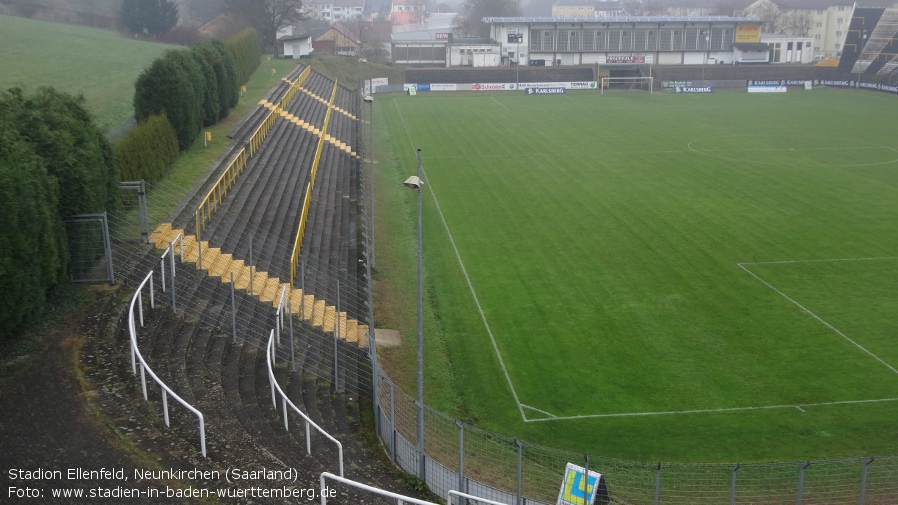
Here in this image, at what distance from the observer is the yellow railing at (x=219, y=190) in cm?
2555

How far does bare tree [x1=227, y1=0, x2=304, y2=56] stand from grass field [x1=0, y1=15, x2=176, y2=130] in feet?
71.4

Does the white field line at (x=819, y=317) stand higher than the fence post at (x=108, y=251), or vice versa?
the fence post at (x=108, y=251)

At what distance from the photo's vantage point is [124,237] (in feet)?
72.3

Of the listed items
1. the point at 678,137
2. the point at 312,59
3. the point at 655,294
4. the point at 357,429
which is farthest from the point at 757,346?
the point at 312,59

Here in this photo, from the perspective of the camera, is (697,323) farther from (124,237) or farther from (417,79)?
(417,79)

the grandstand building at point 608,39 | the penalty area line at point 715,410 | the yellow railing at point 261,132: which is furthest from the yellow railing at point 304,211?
the grandstand building at point 608,39

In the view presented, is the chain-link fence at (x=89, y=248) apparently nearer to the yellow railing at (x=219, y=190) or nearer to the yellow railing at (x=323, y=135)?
the yellow railing at (x=219, y=190)

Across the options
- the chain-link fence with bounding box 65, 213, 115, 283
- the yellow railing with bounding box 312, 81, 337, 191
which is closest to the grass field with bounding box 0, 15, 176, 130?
the yellow railing with bounding box 312, 81, 337, 191

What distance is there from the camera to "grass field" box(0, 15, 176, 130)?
44.0 metres

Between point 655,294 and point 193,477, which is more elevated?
point 193,477

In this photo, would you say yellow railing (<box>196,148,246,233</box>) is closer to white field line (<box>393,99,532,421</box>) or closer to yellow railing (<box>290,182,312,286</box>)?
yellow railing (<box>290,182,312,286</box>)

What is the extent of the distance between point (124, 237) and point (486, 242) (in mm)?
14134

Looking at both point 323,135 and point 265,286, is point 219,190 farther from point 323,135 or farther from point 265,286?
point 323,135

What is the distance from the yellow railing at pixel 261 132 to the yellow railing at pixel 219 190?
262 cm
